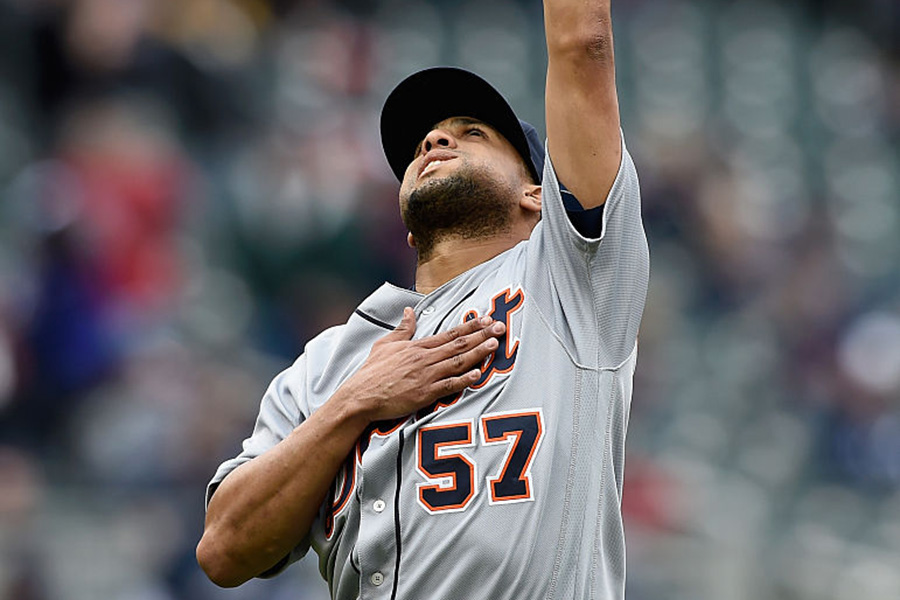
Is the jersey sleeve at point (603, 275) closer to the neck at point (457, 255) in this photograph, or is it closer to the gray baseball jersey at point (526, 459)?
the gray baseball jersey at point (526, 459)

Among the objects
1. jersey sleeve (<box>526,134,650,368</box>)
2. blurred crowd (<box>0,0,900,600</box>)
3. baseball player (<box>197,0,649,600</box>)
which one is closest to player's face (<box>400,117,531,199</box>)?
baseball player (<box>197,0,649,600</box>)

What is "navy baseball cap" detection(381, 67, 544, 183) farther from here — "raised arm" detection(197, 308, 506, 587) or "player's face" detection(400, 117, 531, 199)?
"raised arm" detection(197, 308, 506, 587)

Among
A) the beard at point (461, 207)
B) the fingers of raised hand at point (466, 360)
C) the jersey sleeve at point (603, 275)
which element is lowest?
the fingers of raised hand at point (466, 360)

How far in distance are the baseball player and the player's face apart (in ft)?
0.80

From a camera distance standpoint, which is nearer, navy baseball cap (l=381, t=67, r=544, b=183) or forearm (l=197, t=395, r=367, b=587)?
forearm (l=197, t=395, r=367, b=587)

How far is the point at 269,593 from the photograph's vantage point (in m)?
5.24

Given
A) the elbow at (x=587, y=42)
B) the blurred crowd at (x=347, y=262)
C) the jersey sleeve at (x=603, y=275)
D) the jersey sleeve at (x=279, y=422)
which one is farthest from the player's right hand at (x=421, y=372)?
the blurred crowd at (x=347, y=262)

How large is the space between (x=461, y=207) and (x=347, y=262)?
3888 mm

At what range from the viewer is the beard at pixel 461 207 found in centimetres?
253

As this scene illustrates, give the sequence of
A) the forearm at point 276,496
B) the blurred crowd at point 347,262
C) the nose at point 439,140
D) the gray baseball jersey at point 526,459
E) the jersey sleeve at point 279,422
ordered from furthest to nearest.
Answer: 1. the blurred crowd at point 347,262
2. the nose at point 439,140
3. the jersey sleeve at point 279,422
4. the forearm at point 276,496
5. the gray baseball jersey at point 526,459

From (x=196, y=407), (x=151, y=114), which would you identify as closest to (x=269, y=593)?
(x=196, y=407)

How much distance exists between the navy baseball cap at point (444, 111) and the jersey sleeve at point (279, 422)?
1.97 feet

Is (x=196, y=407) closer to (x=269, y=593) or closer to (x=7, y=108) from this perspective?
(x=269, y=593)

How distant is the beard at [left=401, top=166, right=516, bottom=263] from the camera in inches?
99.6
